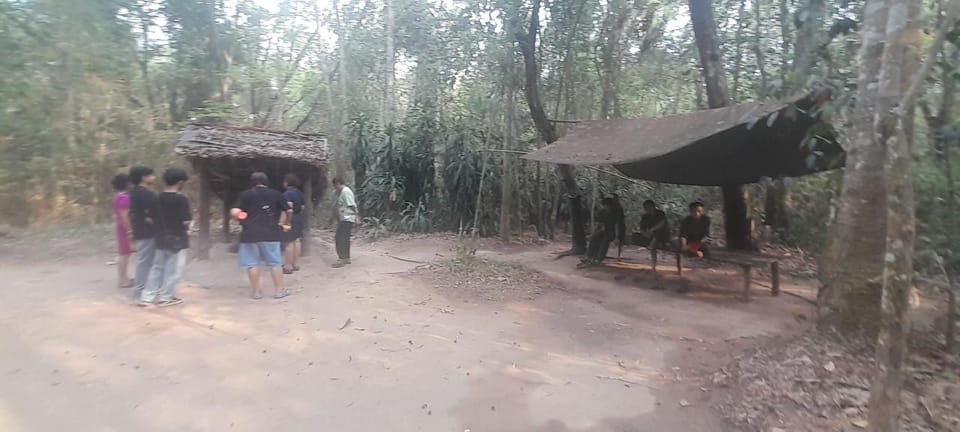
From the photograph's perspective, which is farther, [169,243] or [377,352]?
[169,243]

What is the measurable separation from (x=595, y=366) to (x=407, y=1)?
1304 centimetres

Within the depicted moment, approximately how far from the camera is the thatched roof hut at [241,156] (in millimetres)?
7465

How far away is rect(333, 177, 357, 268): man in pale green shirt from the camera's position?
7.89 metres

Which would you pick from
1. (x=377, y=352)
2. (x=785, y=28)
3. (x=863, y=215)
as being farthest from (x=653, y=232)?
(x=377, y=352)

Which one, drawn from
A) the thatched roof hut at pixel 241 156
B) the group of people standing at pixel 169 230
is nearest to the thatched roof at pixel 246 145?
the thatched roof hut at pixel 241 156

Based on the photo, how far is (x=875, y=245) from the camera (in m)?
4.12

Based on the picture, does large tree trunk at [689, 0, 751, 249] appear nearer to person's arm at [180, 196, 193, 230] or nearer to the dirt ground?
the dirt ground

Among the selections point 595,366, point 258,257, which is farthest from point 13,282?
point 595,366

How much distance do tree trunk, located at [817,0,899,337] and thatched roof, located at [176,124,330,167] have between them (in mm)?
6476

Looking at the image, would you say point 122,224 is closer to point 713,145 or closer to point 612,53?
point 713,145

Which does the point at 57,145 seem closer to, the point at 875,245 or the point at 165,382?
the point at 165,382

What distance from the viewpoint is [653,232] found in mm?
7938

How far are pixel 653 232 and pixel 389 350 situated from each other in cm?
472

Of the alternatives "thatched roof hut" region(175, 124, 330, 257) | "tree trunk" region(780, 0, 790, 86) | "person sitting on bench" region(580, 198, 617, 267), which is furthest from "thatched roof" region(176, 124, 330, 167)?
"tree trunk" region(780, 0, 790, 86)
